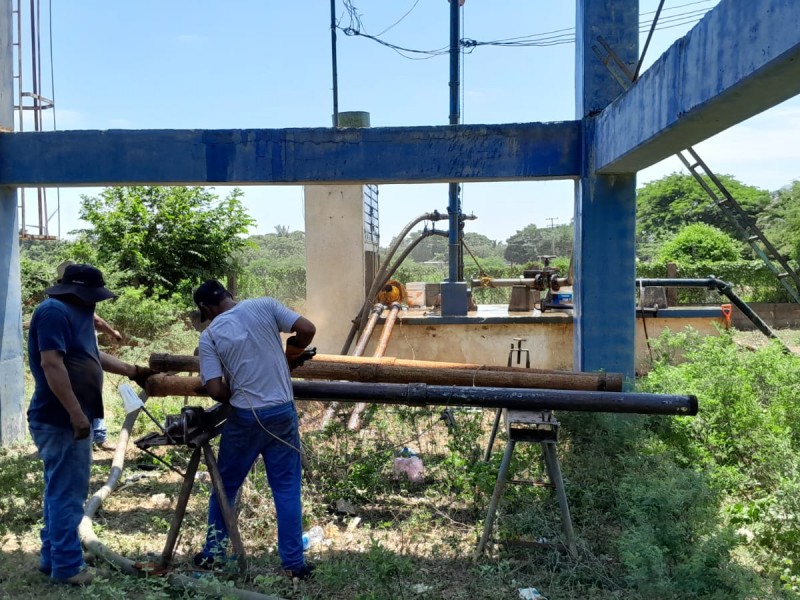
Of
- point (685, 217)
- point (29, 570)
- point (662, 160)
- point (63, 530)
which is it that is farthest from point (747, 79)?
point (685, 217)

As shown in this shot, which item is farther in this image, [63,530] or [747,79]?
[63,530]

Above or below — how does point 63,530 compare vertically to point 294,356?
below

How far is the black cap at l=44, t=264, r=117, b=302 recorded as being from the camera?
424 centimetres

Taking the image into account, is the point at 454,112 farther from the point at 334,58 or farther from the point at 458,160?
the point at 458,160

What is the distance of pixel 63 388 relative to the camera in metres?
4.04

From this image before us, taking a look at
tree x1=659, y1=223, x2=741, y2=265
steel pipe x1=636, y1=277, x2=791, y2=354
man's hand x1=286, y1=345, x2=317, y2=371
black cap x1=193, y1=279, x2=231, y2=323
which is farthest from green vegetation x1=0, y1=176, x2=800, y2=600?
tree x1=659, y1=223, x2=741, y2=265

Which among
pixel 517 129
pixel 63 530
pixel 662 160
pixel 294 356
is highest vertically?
pixel 517 129

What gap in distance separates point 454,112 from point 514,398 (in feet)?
34.0

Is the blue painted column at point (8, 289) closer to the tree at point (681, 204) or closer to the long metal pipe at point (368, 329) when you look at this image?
the long metal pipe at point (368, 329)

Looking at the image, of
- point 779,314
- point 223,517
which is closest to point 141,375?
point 223,517

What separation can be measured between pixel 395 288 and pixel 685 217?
33589 millimetres

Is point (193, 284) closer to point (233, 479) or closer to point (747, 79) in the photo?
point (233, 479)

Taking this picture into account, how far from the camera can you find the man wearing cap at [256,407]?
433 cm

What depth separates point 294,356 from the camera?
4.78 metres
